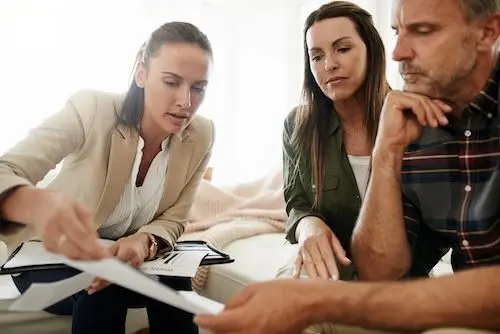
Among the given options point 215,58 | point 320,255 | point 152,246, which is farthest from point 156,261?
point 215,58

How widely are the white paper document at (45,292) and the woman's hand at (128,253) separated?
1.05ft

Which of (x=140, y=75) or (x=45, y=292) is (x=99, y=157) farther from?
(x=45, y=292)

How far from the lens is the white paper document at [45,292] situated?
0.78 meters

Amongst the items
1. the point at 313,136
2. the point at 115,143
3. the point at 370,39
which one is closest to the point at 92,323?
the point at 115,143

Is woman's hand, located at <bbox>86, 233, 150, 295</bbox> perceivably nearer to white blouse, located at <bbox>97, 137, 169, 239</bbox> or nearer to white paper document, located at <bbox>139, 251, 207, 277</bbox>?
white paper document, located at <bbox>139, 251, 207, 277</bbox>

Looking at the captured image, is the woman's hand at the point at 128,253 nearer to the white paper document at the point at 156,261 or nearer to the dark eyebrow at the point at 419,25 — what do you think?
the white paper document at the point at 156,261

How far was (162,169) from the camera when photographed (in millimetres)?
1505

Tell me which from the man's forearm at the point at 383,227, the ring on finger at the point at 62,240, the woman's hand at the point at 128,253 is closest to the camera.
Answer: the ring on finger at the point at 62,240

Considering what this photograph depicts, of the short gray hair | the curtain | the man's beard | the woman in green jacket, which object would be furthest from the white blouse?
the curtain

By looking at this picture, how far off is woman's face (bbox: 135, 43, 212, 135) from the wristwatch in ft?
0.88

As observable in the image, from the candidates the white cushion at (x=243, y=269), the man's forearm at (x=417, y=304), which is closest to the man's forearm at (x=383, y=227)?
the man's forearm at (x=417, y=304)

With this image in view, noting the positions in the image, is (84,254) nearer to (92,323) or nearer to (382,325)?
(382,325)

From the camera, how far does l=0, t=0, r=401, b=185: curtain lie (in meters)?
2.50

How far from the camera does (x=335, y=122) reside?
1508 millimetres
